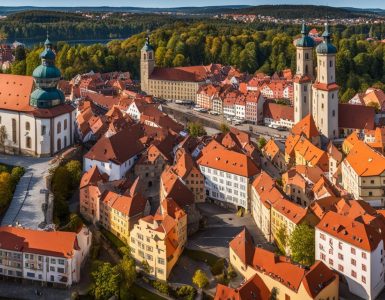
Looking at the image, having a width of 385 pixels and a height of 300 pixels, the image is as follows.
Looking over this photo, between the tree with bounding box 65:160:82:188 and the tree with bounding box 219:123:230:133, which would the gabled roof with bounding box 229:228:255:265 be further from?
the tree with bounding box 219:123:230:133

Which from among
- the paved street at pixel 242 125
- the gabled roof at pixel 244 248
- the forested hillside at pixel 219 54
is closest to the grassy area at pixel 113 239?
the gabled roof at pixel 244 248

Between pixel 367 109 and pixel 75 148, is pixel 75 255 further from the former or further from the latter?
pixel 367 109

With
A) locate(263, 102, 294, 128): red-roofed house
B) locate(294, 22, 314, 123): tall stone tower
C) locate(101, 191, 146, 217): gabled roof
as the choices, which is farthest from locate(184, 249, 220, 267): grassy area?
locate(263, 102, 294, 128): red-roofed house

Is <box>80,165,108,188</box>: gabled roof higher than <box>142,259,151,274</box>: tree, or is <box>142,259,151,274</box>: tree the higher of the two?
<box>80,165,108,188</box>: gabled roof

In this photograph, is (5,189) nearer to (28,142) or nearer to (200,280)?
(28,142)

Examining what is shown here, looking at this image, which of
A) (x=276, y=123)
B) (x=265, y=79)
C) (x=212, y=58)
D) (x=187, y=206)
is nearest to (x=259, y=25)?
(x=212, y=58)

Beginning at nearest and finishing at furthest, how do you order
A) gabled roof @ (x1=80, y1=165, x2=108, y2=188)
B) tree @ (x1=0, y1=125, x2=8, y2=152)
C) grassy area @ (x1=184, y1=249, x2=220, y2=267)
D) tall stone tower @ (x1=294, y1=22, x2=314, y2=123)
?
1. grassy area @ (x1=184, y1=249, x2=220, y2=267)
2. gabled roof @ (x1=80, y1=165, x2=108, y2=188)
3. tree @ (x1=0, y1=125, x2=8, y2=152)
4. tall stone tower @ (x1=294, y1=22, x2=314, y2=123)

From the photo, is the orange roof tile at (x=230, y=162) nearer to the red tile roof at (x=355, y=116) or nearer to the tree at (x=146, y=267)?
the tree at (x=146, y=267)

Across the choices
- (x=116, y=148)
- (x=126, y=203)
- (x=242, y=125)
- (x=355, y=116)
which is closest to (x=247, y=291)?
(x=126, y=203)
